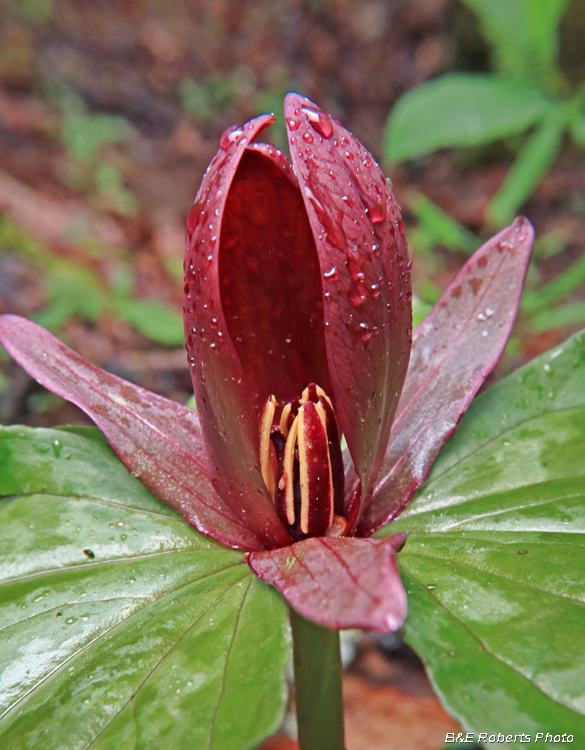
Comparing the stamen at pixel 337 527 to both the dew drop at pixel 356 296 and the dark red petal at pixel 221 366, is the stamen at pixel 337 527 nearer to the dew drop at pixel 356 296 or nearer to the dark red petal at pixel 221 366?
the dark red petal at pixel 221 366

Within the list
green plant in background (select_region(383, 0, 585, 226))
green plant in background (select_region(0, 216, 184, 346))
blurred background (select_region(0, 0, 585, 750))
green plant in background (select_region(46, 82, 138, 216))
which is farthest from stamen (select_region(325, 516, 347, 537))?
green plant in background (select_region(46, 82, 138, 216))

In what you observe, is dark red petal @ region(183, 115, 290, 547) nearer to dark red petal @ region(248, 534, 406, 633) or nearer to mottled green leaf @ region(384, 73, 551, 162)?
dark red petal @ region(248, 534, 406, 633)

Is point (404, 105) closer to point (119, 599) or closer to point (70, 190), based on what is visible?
point (70, 190)

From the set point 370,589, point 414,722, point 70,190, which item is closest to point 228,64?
point 70,190

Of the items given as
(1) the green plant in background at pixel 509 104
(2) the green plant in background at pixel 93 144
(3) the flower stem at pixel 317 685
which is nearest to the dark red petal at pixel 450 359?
(3) the flower stem at pixel 317 685

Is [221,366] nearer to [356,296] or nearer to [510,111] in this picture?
[356,296]

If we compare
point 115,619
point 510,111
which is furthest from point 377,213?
point 510,111
